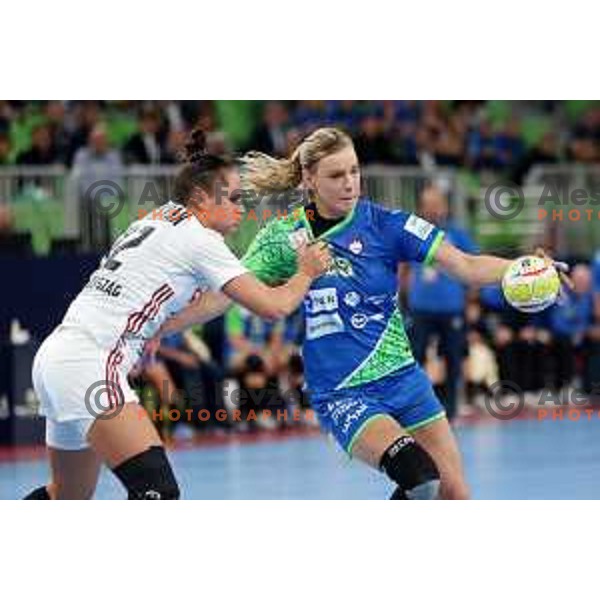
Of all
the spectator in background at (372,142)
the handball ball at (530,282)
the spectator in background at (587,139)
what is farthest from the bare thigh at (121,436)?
the spectator in background at (587,139)

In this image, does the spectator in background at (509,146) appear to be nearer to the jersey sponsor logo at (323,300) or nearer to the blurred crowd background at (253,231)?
the blurred crowd background at (253,231)

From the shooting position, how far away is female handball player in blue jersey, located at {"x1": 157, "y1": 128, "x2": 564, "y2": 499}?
30.9 ft

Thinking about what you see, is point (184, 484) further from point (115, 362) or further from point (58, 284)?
A: point (115, 362)

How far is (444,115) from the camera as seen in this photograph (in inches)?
965

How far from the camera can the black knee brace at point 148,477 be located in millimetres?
8617

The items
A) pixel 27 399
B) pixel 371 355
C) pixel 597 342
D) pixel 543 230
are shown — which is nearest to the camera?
pixel 371 355

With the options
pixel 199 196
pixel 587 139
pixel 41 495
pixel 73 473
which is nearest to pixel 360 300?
pixel 199 196

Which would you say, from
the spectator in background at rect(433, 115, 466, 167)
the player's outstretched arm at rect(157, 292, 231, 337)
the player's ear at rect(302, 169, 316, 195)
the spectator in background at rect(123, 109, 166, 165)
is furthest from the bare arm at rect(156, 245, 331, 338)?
the spectator in background at rect(433, 115, 466, 167)

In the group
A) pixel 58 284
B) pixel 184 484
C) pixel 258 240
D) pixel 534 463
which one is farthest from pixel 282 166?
pixel 58 284

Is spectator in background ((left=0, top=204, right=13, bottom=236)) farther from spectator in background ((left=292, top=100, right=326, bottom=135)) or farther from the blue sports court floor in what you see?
spectator in background ((left=292, top=100, right=326, bottom=135))

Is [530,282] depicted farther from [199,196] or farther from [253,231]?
[253,231]

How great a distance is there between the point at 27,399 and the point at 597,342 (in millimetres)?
8061

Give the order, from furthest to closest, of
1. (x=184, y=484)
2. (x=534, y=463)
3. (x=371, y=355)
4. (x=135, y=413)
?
1. (x=534, y=463)
2. (x=184, y=484)
3. (x=371, y=355)
4. (x=135, y=413)

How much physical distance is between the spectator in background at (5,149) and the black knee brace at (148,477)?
35.1 ft
